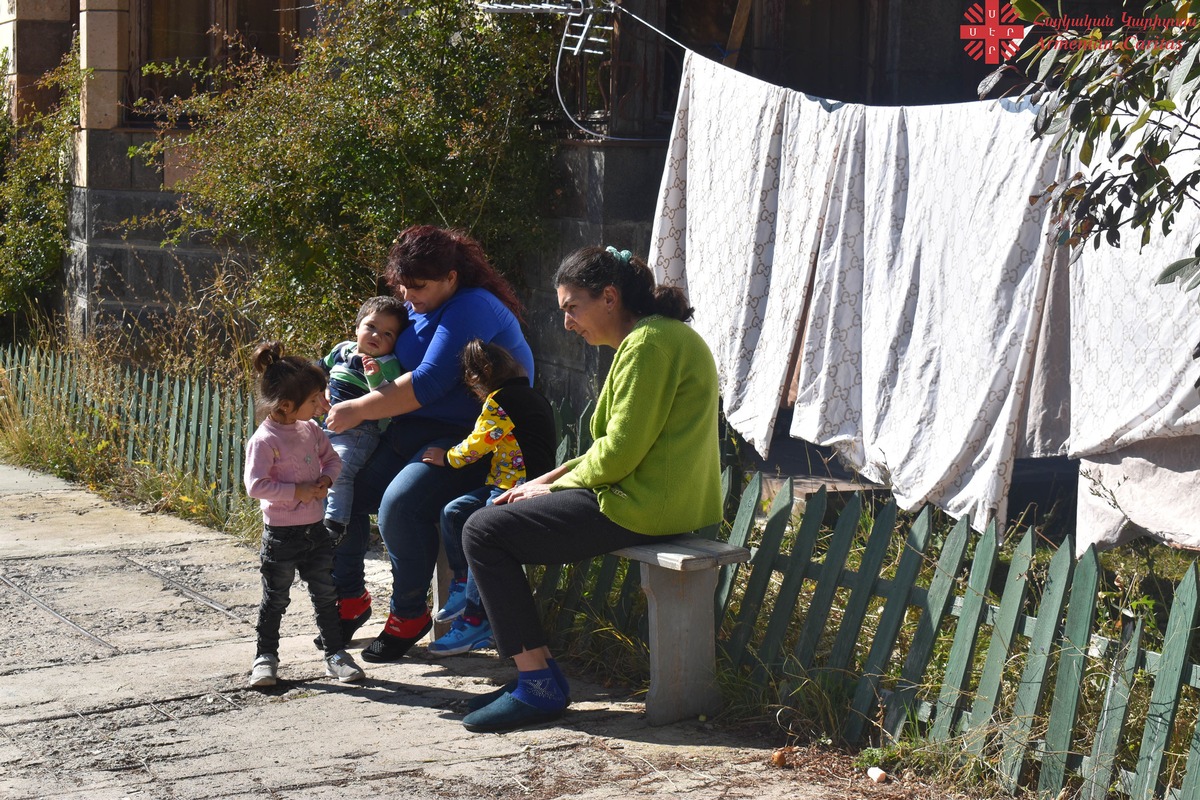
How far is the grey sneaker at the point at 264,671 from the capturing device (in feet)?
15.9

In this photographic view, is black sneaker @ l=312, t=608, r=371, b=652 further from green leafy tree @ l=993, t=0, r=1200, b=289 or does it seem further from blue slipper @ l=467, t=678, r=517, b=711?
green leafy tree @ l=993, t=0, r=1200, b=289

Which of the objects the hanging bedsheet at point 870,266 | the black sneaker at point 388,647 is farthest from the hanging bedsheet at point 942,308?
the black sneaker at point 388,647

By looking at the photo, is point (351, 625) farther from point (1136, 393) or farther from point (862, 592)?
point (1136, 393)

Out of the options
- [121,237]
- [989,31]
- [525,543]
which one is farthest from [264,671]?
[121,237]

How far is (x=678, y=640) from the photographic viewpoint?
454cm

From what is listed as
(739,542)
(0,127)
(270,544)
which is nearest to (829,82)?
(739,542)

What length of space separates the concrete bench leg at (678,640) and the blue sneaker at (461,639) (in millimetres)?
914

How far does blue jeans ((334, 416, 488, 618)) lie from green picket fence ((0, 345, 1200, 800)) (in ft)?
1.86

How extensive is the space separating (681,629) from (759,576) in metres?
0.36

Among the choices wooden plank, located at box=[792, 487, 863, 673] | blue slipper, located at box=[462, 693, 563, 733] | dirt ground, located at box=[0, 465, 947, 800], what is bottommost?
dirt ground, located at box=[0, 465, 947, 800]

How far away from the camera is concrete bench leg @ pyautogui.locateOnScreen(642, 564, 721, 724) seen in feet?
14.8

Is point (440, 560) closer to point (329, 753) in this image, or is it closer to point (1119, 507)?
point (329, 753)

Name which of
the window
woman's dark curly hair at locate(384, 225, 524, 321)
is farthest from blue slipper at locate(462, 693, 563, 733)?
the window

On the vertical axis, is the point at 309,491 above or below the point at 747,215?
below
